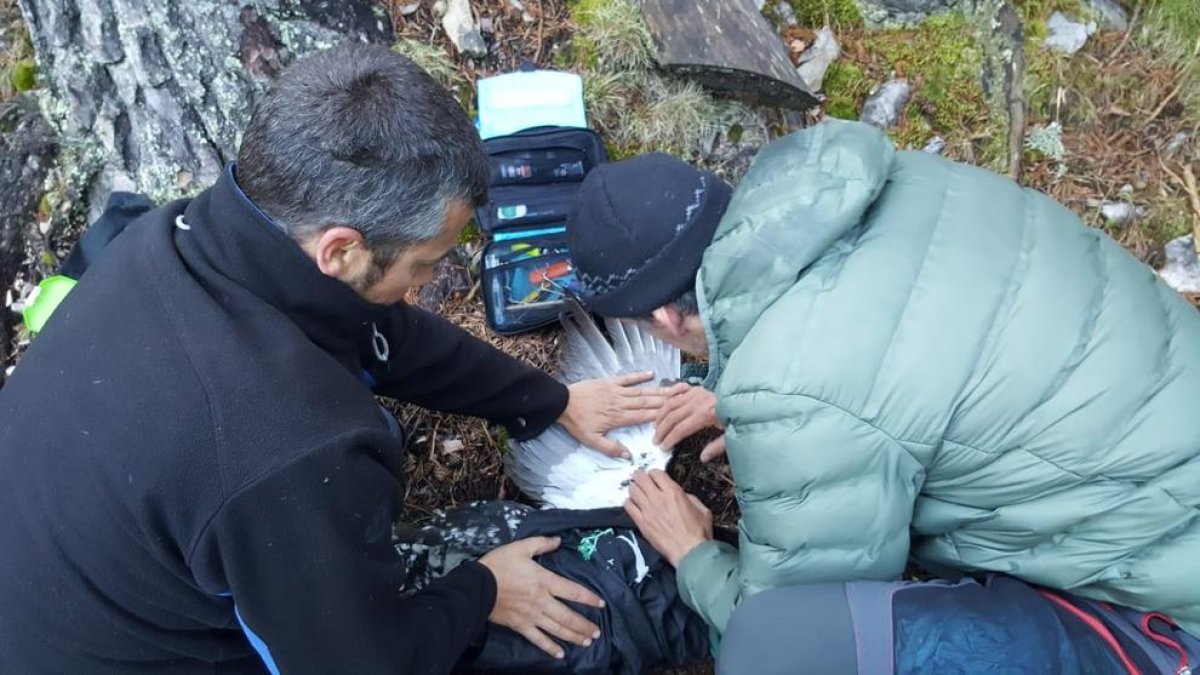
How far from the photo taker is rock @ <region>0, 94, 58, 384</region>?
338 cm

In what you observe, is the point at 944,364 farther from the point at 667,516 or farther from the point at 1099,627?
the point at 667,516

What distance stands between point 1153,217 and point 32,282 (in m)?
4.04

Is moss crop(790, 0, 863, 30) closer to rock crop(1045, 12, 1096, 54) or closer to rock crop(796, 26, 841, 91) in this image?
rock crop(796, 26, 841, 91)

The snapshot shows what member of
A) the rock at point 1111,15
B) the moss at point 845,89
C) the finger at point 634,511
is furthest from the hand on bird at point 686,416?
the rock at point 1111,15

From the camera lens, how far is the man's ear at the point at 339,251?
189cm

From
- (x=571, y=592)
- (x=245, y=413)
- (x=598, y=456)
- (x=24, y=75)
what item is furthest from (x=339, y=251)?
(x=24, y=75)

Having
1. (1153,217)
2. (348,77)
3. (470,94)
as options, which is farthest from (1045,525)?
(470,94)

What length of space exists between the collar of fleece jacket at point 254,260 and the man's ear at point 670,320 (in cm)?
66

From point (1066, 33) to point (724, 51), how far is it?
4.87 feet

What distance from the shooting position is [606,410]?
3.16m

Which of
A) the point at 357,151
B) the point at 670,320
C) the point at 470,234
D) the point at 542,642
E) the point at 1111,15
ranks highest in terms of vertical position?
the point at 357,151

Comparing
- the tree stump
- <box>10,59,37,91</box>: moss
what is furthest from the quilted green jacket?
<box>10,59,37,91</box>: moss

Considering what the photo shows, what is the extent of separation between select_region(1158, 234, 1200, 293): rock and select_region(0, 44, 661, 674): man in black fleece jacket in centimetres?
282

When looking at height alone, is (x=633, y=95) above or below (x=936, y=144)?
above
